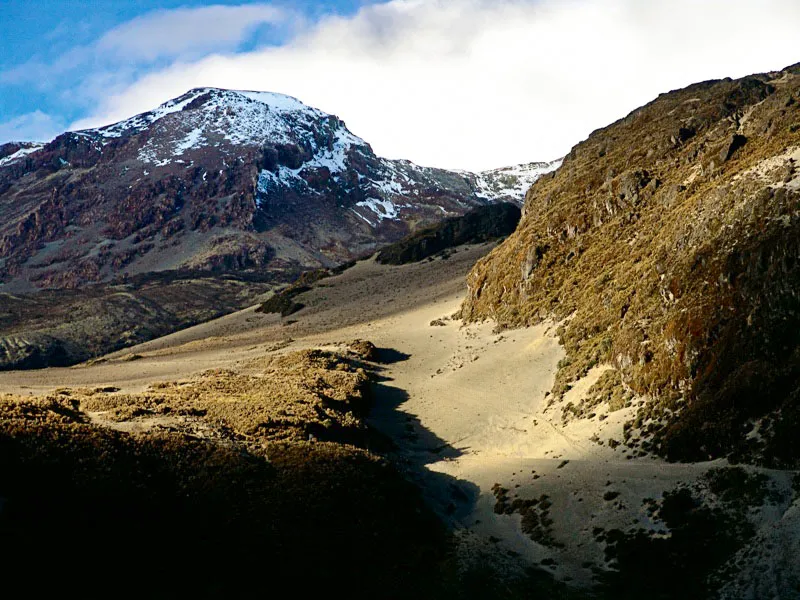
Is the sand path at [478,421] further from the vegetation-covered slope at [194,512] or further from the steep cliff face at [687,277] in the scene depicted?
the vegetation-covered slope at [194,512]

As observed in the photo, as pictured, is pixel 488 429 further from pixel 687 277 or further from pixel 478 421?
pixel 687 277

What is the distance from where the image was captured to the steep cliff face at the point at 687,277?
22016mm

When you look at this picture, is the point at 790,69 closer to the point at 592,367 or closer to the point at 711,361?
the point at 592,367

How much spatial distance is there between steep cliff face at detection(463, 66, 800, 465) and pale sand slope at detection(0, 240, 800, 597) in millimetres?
1919

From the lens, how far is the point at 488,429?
33.7 meters

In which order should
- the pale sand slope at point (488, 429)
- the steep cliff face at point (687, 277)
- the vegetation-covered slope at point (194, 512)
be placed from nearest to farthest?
the vegetation-covered slope at point (194, 512), the pale sand slope at point (488, 429), the steep cliff face at point (687, 277)

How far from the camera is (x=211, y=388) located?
Result: 36.9 meters

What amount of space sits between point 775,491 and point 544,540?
6882mm

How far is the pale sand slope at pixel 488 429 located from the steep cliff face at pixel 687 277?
1919mm

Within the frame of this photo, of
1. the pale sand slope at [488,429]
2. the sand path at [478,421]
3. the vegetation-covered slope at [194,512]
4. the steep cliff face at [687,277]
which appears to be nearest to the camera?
the vegetation-covered slope at [194,512]

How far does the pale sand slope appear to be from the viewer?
19.9m

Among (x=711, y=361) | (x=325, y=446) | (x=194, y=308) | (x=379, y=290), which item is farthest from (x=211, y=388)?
(x=194, y=308)

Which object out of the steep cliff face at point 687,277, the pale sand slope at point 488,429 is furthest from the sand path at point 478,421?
the steep cliff face at point 687,277

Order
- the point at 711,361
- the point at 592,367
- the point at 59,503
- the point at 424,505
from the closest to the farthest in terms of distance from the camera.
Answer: the point at 59,503 < the point at 424,505 < the point at 711,361 < the point at 592,367
